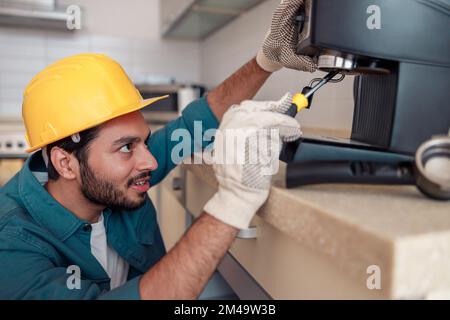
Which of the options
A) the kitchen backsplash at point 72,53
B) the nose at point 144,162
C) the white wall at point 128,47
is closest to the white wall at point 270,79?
the white wall at point 128,47

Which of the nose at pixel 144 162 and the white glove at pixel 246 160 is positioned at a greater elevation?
the white glove at pixel 246 160

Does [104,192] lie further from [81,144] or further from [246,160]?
[246,160]

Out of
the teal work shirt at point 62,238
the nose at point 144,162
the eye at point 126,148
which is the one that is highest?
the eye at point 126,148

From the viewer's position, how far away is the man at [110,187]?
16.6 inches

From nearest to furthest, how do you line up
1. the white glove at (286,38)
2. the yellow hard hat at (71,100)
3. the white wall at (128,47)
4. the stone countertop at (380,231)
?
1. the stone countertop at (380,231)
2. the white glove at (286,38)
3. the yellow hard hat at (71,100)
4. the white wall at (128,47)

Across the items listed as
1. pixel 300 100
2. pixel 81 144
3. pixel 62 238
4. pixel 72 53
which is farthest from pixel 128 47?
pixel 300 100

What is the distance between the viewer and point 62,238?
636 mm

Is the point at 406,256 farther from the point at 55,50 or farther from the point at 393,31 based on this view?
the point at 55,50

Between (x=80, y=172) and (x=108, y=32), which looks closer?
(x=80, y=172)

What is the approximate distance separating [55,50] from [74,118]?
1835 millimetres

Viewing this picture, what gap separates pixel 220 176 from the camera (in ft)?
1.39

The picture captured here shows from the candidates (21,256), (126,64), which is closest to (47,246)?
(21,256)

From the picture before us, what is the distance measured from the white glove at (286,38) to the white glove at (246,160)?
21 centimetres

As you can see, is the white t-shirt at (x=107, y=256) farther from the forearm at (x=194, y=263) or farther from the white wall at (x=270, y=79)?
the white wall at (x=270, y=79)
